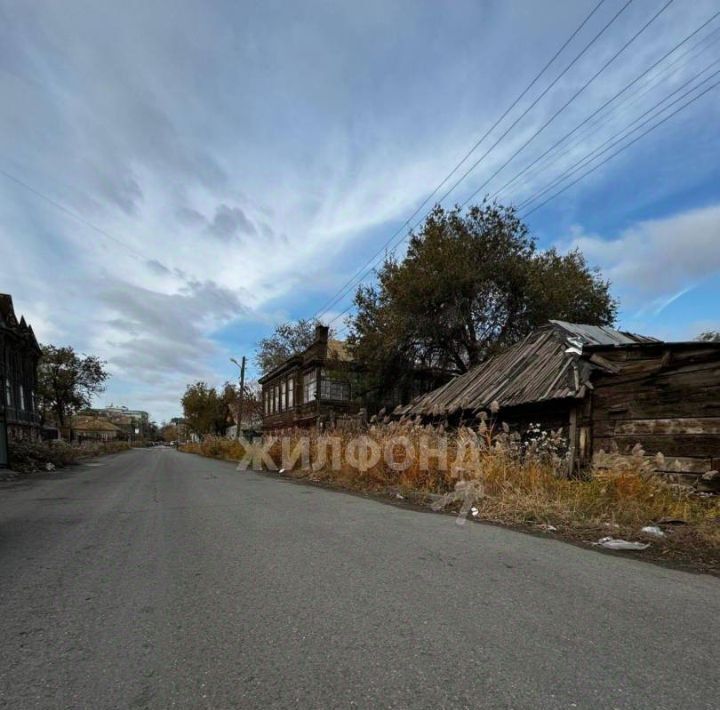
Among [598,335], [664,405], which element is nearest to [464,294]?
[598,335]

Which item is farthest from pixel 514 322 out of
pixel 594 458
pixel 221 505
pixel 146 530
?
pixel 146 530

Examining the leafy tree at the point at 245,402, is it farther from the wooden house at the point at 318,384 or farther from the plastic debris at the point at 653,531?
the plastic debris at the point at 653,531

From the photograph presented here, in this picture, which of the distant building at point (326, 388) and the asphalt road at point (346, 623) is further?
the distant building at point (326, 388)

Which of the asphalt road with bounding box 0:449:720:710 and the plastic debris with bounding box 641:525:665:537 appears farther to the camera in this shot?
the plastic debris with bounding box 641:525:665:537

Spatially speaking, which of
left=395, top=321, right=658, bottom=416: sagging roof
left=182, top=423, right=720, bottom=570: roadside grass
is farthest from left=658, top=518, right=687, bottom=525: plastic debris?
left=395, top=321, right=658, bottom=416: sagging roof

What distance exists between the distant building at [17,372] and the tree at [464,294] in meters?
24.5

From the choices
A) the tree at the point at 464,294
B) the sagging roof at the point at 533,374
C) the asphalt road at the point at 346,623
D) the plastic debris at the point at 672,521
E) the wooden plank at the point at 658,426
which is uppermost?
the tree at the point at 464,294

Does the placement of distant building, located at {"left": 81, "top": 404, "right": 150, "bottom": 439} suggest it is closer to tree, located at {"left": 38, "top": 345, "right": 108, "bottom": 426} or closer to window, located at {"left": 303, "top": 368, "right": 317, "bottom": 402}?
tree, located at {"left": 38, "top": 345, "right": 108, "bottom": 426}

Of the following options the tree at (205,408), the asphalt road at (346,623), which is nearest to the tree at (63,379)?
the tree at (205,408)

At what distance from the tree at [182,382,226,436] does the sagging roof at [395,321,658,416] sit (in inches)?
2282

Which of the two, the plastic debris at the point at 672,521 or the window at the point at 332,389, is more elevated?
the window at the point at 332,389

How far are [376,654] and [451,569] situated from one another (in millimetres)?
2076

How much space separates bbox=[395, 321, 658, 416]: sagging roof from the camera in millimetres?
11930

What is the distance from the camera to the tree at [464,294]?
25.2 meters
